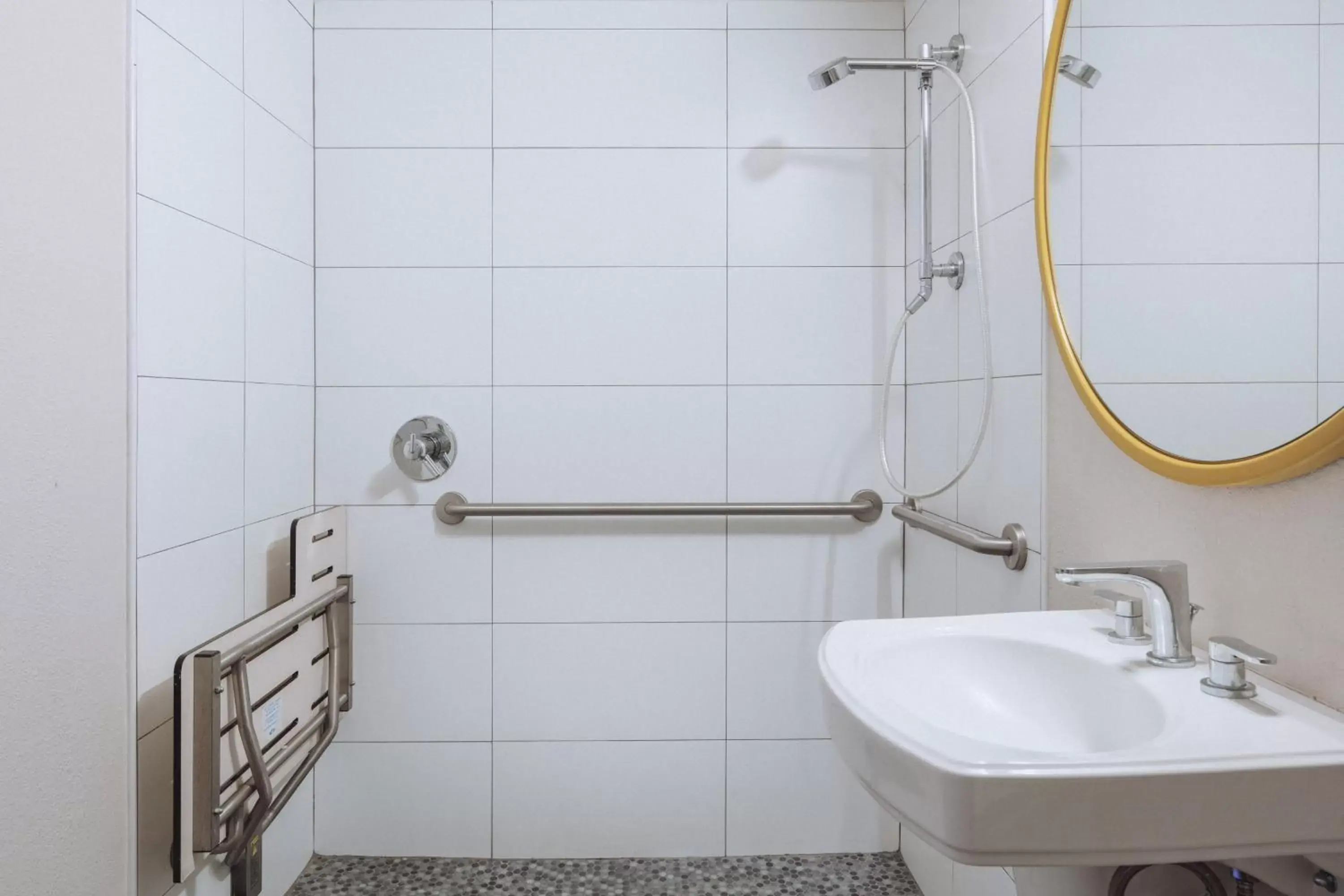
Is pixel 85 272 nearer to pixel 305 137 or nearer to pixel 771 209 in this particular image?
pixel 305 137

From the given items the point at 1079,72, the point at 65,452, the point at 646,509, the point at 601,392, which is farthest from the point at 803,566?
the point at 65,452

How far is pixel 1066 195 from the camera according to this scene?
1.07 metres

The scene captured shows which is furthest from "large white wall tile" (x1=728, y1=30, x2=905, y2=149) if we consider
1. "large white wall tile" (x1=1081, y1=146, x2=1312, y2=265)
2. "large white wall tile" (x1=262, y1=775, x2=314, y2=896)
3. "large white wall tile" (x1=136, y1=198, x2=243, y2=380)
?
"large white wall tile" (x1=262, y1=775, x2=314, y2=896)

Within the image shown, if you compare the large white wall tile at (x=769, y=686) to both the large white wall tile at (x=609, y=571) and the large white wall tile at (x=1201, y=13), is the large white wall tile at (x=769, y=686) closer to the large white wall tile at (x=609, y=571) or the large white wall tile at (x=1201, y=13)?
the large white wall tile at (x=609, y=571)

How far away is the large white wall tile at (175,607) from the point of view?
44.3 inches

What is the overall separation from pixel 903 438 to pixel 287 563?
1354mm

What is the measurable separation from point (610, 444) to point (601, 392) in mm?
117

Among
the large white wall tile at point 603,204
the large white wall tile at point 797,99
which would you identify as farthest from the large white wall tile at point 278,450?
the large white wall tile at point 797,99

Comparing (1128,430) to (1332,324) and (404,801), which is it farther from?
(404,801)

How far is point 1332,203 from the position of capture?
2.25 feet

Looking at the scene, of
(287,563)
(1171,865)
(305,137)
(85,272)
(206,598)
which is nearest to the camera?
(1171,865)

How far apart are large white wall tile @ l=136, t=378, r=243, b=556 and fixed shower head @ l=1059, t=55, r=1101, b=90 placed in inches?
54.4

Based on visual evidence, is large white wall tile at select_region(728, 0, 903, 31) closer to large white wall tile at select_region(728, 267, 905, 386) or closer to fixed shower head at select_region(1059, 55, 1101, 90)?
large white wall tile at select_region(728, 267, 905, 386)

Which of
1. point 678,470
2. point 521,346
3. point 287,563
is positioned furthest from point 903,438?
point 287,563
